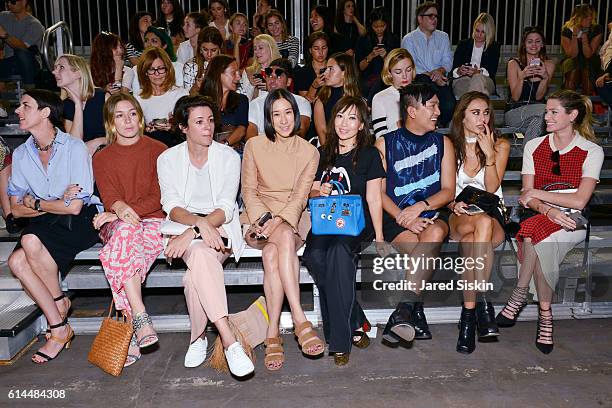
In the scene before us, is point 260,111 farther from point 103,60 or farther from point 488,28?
point 488,28

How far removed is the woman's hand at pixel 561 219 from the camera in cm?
407

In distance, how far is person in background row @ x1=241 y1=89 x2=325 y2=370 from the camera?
3809 millimetres

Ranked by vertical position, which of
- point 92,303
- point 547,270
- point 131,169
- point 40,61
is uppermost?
point 40,61

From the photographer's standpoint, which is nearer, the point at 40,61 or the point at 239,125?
the point at 239,125

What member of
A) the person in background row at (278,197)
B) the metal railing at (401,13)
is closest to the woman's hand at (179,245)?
the person in background row at (278,197)

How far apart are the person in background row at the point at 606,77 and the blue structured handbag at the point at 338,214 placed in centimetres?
378

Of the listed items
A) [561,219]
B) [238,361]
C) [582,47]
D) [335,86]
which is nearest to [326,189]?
[238,361]

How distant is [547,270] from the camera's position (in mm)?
4055

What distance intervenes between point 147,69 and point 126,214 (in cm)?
164

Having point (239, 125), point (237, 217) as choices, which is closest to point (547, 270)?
point (237, 217)

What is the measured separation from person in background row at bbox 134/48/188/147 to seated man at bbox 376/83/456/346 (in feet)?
5.73

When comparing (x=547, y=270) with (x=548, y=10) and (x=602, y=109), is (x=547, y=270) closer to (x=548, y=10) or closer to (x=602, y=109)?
(x=602, y=109)

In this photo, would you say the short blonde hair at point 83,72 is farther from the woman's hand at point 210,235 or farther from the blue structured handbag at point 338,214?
the blue structured handbag at point 338,214

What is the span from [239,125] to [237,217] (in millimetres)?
1298
